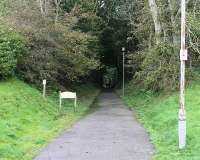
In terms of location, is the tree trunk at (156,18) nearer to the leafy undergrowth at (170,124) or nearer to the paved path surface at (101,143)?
the leafy undergrowth at (170,124)

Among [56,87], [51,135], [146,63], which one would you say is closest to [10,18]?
[56,87]

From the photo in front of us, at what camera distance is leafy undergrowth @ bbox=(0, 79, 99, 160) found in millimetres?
14466

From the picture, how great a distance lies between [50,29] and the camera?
3306cm

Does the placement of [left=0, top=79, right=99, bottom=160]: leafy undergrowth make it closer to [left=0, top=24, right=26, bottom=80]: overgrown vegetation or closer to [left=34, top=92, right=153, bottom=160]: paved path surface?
[left=34, top=92, right=153, bottom=160]: paved path surface

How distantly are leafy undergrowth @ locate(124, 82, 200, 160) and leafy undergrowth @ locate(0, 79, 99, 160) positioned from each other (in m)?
3.40

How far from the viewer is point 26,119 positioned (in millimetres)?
19766

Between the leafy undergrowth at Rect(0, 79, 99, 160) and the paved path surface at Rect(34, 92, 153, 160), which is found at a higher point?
the leafy undergrowth at Rect(0, 79, 99, 160)

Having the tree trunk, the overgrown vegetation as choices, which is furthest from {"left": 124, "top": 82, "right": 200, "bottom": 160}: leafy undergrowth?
the overgrown vegetation

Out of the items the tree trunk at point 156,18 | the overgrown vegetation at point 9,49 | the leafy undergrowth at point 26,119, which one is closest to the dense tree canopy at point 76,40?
the tree trunk at point 156,18

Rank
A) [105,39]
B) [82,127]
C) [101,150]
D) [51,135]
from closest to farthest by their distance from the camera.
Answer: [101,150]
[51,135]
[82,127]
[105,39]

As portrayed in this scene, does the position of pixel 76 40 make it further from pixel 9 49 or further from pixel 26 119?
pixel 26 119

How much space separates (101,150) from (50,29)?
19.5 meters

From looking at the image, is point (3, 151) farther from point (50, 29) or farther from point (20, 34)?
point (50, 29)

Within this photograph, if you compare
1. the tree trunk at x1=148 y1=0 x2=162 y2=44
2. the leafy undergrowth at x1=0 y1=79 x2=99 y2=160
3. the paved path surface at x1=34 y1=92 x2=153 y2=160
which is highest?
the tree trunk at x1=148 y1=0 x2=162 y2=44
